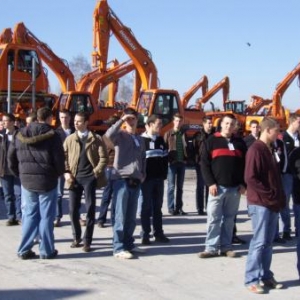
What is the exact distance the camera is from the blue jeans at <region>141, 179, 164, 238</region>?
7949 millimetres

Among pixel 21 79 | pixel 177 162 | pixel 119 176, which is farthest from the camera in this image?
pixel 21 79

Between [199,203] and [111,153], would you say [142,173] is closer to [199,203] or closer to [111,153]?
[111,153]

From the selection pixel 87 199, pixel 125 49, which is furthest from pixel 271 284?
pixel 125 49

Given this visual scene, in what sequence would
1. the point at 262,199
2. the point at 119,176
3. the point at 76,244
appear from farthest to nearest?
the point at 76,244 → the point at 119,176 → the point at 262,199

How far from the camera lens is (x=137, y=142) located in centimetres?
720

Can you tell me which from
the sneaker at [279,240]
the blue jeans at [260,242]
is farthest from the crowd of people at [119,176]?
the sneaker at [279,240]

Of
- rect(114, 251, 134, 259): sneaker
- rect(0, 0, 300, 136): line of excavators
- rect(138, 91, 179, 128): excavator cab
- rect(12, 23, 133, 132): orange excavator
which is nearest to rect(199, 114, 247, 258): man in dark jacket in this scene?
rect(114, 251, 134, 259): sneaker

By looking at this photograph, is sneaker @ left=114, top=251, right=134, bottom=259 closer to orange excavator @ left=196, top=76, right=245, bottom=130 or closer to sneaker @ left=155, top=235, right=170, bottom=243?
sneaker @ left=155, top=235, right=170, bottom=243

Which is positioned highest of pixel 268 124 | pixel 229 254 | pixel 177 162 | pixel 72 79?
pixel 72 79

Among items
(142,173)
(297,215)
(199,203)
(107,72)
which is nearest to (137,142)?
(142,173)

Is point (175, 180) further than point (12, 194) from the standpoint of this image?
Yes

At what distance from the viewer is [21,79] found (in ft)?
64.0

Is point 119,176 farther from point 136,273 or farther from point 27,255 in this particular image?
point 27,255

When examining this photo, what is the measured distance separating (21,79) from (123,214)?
13566mm
